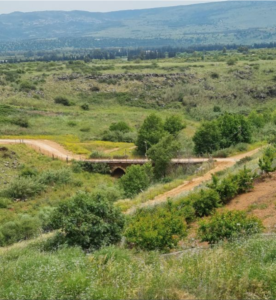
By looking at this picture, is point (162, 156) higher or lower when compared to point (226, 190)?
lower

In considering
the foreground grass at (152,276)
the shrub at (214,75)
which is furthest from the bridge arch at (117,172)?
the shrub at (214,75)

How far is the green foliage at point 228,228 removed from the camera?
436 inches

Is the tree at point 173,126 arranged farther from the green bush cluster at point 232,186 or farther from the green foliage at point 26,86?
the green foliage at point 26,86

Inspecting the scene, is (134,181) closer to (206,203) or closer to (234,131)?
(234,131)

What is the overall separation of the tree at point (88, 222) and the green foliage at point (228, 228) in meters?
2.48

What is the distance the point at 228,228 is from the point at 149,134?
26045 millimetres

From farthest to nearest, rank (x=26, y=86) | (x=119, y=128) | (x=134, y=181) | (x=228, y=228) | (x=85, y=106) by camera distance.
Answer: (x=26, y=86), (x=85, y=106), (x=119, y=128), (x=134, y=181), (x=228, y=228)

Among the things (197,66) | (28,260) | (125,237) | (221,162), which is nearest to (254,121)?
(221,162)

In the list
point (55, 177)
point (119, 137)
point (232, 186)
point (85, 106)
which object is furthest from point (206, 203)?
point (85, 106)

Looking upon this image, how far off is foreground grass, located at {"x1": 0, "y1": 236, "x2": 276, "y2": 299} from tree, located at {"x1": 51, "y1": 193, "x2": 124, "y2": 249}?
260cm

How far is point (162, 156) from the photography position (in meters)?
31.3

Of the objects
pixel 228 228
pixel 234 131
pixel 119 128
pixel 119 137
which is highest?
pixel 228 228

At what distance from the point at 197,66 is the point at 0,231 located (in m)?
77.5

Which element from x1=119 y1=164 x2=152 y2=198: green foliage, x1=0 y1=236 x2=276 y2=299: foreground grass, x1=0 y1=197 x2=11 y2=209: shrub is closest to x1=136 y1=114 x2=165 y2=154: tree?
x1=119 y1=164 x2=152 y2=198: green foliage
